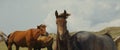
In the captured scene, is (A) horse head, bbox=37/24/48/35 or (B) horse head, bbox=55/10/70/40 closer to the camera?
(B) horse head, bbox=55/10/70/40

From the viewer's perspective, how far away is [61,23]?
38.6 ft

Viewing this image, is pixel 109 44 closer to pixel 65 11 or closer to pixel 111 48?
pixel 111 48

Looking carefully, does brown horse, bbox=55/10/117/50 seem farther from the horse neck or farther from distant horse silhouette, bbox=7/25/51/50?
distant horse silhouette, bbox=7/25/51/50

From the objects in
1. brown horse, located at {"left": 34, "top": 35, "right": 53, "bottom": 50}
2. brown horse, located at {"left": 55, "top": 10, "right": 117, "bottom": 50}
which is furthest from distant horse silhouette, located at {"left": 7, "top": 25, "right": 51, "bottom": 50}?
brown horse, located at {"left": 55, "top": 10, "right": 117, "bottom": 50}

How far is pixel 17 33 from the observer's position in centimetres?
2238

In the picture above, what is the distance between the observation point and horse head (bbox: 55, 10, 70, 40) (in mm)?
11485

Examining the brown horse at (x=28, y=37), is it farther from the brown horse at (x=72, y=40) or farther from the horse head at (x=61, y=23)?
the brown horse at (x=72, y=40)

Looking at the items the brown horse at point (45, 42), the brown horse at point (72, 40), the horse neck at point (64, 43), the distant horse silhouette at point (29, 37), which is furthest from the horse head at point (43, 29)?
the horse neck at point (64, 43)

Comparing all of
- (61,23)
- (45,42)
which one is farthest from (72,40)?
(45,42)

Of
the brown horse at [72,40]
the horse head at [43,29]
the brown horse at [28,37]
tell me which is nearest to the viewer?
the brown horse at [72,40]

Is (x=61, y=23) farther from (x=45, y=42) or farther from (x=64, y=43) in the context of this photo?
(x=45, y=42)

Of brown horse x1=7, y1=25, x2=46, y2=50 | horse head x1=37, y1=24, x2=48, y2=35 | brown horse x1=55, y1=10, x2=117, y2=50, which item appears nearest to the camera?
brown horse x1=55, y1=10, x2=117, y2=50

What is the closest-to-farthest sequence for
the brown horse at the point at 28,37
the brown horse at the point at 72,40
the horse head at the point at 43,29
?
the brown horse at the point at 72,40 < the horse head at the point at 43,29 < the brown horse at the point at 28,37

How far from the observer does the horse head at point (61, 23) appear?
37.7 ft
